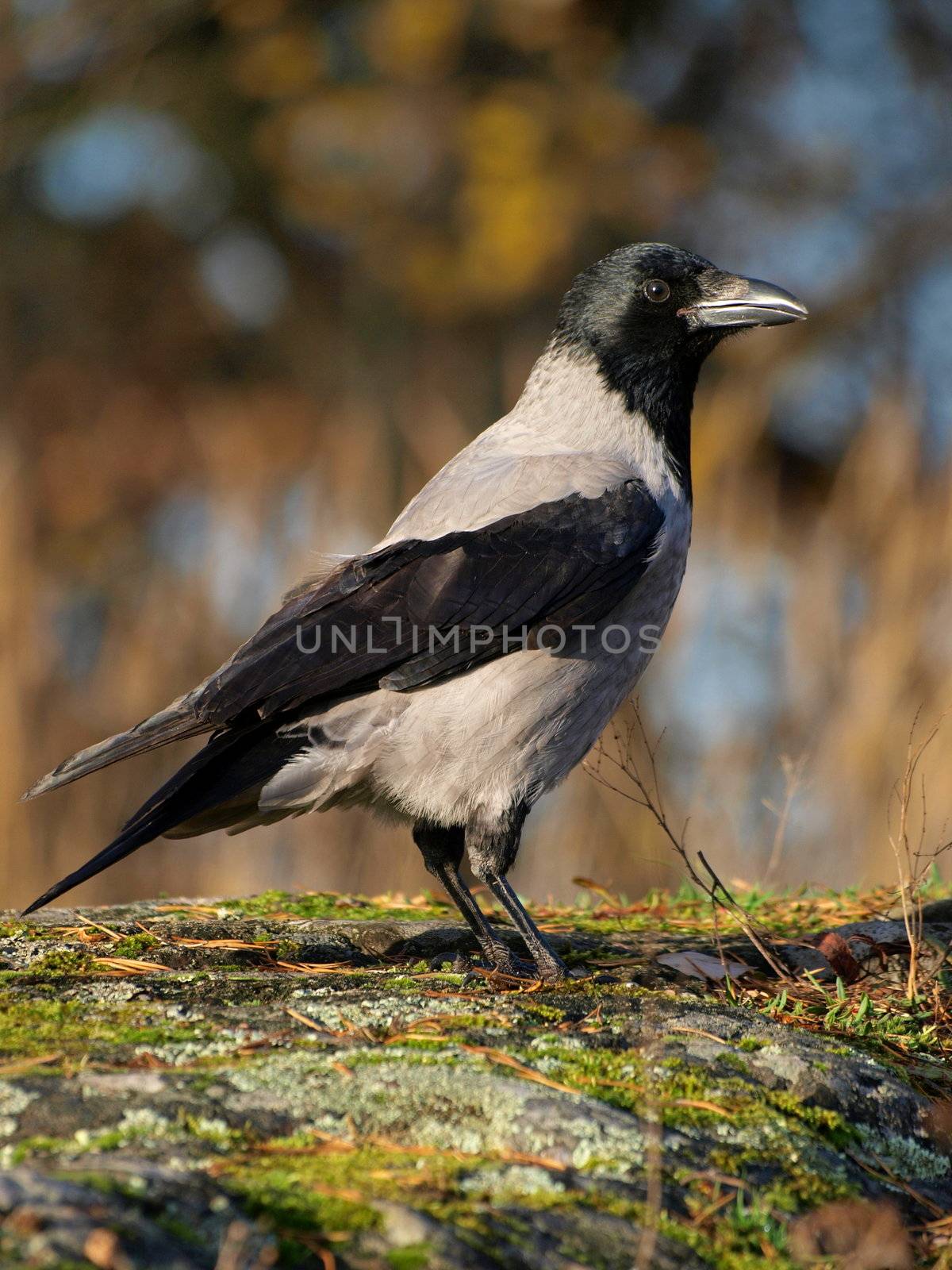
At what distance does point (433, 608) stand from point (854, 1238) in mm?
2088

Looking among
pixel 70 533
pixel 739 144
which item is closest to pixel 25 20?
pixel 70 533

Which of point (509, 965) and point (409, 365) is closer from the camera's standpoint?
point (509, 965)

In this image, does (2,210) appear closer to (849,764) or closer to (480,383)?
(480,383)

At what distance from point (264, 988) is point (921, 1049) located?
1.38 metres

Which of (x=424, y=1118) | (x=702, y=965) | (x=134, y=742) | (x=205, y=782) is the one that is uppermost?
(x=134, y=742)

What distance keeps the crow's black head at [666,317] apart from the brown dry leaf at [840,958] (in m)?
1.65

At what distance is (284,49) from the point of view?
499 inches

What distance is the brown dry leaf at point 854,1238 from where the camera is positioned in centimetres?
178

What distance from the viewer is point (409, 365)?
12.4m

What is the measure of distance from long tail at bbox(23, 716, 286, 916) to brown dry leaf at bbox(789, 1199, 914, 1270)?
1.92 m

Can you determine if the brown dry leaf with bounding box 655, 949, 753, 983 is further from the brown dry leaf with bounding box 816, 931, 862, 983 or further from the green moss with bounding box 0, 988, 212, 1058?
the green moss with bounding box 0, 988, 212, 1058

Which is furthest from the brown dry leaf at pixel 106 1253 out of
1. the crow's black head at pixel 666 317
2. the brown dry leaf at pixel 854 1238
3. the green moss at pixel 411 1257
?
the crow's black head at pixel 666 317

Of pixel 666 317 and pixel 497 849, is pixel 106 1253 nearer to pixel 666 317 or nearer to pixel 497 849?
pixel 497 849

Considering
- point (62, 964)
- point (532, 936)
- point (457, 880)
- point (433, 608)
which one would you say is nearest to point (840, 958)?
point (532, 936)
